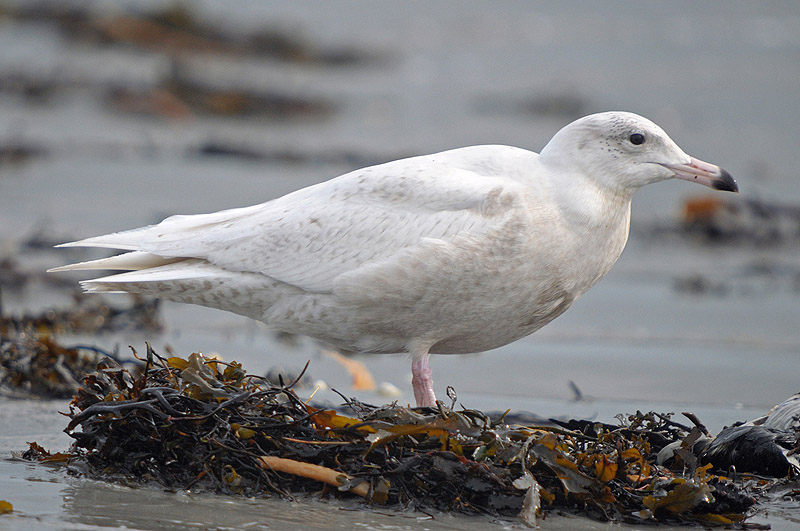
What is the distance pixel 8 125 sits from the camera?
1519cm

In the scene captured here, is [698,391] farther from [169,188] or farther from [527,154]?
[169,188]

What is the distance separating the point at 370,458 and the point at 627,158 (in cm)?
189

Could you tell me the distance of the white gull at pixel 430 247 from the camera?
4305 millimetres

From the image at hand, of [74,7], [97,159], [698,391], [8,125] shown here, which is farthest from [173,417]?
[74,7]

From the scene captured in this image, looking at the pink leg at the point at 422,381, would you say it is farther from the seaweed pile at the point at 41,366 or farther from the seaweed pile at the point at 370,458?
the seaweed pile at the point at 41,366

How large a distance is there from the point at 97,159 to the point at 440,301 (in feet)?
32.7

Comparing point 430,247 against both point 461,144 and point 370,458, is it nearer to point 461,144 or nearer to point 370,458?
point 370,458

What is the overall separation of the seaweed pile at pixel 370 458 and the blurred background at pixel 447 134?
5.41 ft

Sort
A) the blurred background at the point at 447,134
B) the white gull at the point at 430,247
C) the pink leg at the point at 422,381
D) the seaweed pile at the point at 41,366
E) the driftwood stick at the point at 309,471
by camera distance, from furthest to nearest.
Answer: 1. the blurred background at the point at 447,134
2. the seaweed pile at the point at 41,366
3. the pink leg at the point at 422,381
4. the white gull at the point at 430,247
5. the driftwood stick at the point at 309,471

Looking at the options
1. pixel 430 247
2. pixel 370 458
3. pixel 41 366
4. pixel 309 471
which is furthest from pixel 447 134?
pixel 309 471

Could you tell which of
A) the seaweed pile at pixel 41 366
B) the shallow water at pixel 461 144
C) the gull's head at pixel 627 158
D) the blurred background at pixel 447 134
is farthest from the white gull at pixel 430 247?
the blurred background at pixel 447 134

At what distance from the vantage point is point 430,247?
14.1ft

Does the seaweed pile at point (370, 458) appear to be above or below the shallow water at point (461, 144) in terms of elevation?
below

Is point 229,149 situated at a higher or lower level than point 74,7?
lower
